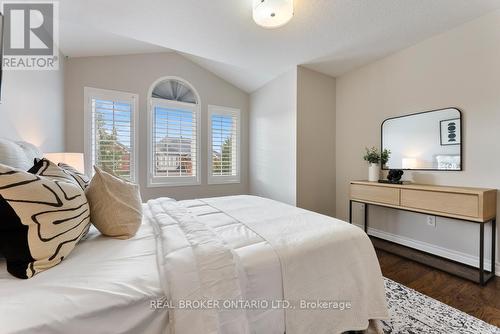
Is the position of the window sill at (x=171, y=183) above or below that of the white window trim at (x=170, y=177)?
below

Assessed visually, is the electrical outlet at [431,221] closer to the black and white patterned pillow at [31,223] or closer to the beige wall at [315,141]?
the beige wall at [315,141]

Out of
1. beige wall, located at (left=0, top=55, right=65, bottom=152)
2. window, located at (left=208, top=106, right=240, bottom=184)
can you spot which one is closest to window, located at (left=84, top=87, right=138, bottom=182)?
beige wall, located at (left=0, top=55, right=65, bottom=152)

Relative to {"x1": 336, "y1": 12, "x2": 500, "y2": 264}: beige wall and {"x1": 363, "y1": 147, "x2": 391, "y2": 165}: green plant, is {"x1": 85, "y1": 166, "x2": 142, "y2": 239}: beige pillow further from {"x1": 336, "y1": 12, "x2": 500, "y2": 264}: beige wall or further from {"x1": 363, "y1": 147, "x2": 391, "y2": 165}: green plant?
{"x1": 336, "y1": 12, "x2": 500, "y2": 264}: beige wall

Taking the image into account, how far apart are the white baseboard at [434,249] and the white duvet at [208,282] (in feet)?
5.77

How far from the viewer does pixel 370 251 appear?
1.24 meters

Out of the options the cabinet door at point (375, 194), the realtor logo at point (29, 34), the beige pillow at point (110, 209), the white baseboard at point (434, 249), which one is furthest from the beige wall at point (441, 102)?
the realtor logo at point (29, 34)

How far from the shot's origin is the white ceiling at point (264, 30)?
2008mm

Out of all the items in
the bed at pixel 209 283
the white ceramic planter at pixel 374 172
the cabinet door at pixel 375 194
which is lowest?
the bed at pixel 209 283

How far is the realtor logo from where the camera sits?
1732mm

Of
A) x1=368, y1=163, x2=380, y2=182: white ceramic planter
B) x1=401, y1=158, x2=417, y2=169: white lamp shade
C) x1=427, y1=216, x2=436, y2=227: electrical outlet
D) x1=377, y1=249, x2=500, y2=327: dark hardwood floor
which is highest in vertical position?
x1=401, y1=158, x2=417, y2=169: white lamp shade

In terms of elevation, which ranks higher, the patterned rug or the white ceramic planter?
the white ceramic planter

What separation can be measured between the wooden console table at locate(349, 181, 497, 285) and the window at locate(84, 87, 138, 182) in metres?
3.49

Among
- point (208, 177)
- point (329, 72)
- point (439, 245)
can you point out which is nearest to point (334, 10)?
point (329, 72)

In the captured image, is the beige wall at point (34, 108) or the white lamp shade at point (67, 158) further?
the white lamp shade at point (67, 158)
